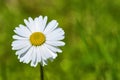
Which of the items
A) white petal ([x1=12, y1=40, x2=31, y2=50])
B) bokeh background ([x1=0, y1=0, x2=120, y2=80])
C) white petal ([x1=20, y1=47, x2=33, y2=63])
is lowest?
white petal ([x1=20, y1=47, x2=33, y2=63])

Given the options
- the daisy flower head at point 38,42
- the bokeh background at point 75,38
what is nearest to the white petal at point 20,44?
the daisy flower head at point 38,42

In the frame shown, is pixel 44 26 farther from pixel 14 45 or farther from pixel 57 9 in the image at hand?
pixel 57 9

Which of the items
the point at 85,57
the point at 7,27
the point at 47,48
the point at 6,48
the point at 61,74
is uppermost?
the point at 7,27

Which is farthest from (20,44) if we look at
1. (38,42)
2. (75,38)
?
(75,38)

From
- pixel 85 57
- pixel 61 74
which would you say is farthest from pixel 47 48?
pixel 85 57

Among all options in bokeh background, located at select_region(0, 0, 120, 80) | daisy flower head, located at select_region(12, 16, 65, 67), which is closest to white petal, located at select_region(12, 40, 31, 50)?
daisy flower head, located at select_region(12, 16, 65, 67)

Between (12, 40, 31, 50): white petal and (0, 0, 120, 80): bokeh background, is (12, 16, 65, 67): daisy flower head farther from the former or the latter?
(0, 0, 120, 80): bokeh background

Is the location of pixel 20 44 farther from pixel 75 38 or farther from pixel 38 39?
pixel 75 38
